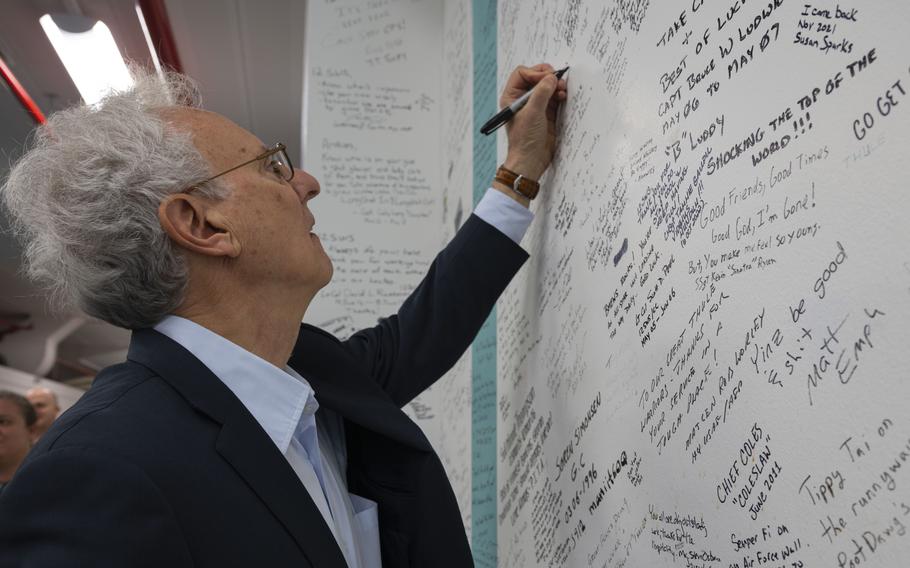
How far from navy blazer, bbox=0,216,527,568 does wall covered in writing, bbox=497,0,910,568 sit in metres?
0.18

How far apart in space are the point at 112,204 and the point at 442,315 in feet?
1.87

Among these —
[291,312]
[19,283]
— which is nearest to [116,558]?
[291,312]

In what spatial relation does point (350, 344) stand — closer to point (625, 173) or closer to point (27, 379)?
point (625, 173)

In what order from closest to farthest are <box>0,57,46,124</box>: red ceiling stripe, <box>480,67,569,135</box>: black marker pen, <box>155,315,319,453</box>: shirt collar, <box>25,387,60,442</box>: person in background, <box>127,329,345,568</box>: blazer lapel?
<box>127,329,345,568</box>: blazer lapel
<box>155,315,319,453</box>: shirt collar
<box>480,67,569,135</box>: black marker pen
<box>0,57,46,124</box>: red ceiling stripe
<box>25,387,60,442</box>: person in background

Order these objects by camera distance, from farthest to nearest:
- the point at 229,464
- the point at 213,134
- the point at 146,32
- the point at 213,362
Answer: the point at 146,32, the point at 213,134, the point at 213,362, the point at 229,464

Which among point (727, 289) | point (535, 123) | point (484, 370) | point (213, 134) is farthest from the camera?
point (484, 370)

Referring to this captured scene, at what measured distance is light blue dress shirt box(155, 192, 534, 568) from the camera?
102 centimetres

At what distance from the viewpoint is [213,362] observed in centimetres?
102

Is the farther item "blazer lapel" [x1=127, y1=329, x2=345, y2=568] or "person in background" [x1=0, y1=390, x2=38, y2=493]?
"person in background" [x1=0, y1=390, x2=38, y2=493]

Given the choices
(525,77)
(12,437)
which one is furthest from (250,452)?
(12,437)

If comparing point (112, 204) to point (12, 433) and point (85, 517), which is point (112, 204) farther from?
point (12, 433)

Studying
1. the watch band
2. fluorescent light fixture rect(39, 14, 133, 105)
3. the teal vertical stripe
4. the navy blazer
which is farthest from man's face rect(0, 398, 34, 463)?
the watch band

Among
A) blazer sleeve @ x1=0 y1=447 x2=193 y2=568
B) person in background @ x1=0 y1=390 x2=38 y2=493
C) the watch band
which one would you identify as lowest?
person in background @ x1=0 y1=390 x2=38 y2=493

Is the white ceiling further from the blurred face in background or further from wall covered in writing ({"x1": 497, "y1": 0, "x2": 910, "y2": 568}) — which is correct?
wall covered in writing ({"x1": 497, "y1": 0, "x2": 910, "y2": 568})
